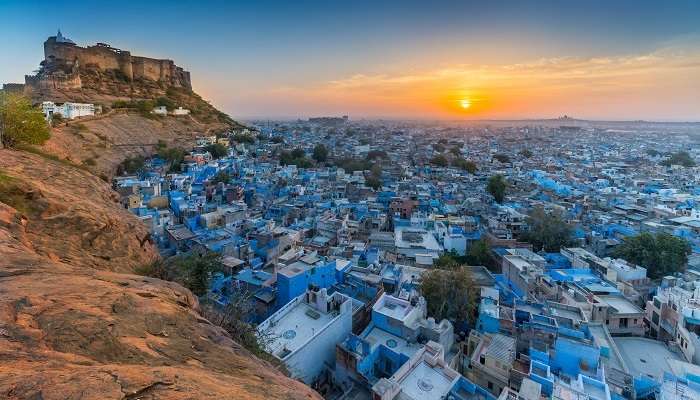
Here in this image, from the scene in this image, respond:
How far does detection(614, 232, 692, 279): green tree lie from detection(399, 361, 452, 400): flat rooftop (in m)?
11.8

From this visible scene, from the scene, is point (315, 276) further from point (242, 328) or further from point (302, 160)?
point (302, 160)

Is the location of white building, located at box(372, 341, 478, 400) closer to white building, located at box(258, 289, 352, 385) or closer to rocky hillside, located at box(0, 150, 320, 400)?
white building, located at box(258, 289, 352, 385)

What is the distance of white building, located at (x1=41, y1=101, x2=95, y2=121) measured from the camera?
32.0 metres

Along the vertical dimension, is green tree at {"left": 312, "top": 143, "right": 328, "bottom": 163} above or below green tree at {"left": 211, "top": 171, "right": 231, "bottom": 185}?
above

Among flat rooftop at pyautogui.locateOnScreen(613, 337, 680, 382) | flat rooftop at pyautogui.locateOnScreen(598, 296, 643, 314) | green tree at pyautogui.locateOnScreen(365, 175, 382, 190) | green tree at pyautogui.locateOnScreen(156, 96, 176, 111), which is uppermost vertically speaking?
green tree at pyautogui.locateOnScreen(156, 96, 176, 111)

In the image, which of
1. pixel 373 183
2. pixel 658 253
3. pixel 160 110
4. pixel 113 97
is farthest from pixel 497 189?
pixel 113 97

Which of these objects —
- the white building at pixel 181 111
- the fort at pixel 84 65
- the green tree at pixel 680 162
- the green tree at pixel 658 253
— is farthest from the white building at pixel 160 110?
the green tree at pixel 680 162

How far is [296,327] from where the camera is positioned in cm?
1024

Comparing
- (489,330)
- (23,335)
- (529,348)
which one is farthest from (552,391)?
(23,335)

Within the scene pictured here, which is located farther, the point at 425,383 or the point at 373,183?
the point at 373,183

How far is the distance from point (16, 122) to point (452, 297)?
1354cm

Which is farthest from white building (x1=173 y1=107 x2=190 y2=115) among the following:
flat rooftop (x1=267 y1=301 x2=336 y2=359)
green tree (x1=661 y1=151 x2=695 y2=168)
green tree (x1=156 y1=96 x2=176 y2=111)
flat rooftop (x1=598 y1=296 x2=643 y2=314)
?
green tree (x1=661 y1=151 x2=695 y2=168)

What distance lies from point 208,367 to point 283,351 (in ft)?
20.6

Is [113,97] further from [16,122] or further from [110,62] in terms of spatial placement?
[16,122]
